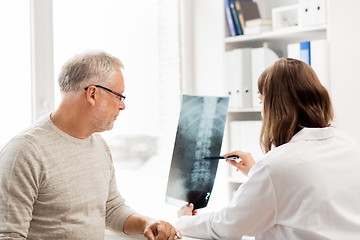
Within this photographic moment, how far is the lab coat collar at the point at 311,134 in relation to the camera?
1.49 m

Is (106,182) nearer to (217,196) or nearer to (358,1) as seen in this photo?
(217,196)

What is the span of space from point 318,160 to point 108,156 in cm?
85

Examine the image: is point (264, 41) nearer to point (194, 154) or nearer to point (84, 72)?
point (194, 154)

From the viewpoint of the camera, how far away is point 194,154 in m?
1.98

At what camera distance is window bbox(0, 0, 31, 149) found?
1988 mm

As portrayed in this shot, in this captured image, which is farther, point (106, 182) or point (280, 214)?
point (106, 182)

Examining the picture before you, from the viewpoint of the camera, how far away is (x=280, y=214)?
4.71 ft

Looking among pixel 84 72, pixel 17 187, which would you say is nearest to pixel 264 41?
pixel 84 72

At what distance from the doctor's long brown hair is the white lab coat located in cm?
5

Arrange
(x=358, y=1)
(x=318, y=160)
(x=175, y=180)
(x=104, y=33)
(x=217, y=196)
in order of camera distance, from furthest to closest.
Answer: (x=217, y=196)
(x=104, y=33)
(x=358, y=1)
(x=175, y=180)
(x=318, y=160)

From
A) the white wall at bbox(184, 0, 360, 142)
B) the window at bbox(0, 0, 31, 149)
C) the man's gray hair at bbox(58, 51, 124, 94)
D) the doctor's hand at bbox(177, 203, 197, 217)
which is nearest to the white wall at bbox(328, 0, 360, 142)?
the white wall at bbox(184, 0, 360, 142)

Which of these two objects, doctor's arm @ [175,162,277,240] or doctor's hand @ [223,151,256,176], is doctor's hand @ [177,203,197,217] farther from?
doctor's arm @ [175,162,277,240]

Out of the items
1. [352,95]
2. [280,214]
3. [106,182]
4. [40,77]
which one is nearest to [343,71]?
[352,95]

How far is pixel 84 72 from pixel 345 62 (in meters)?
1.41
